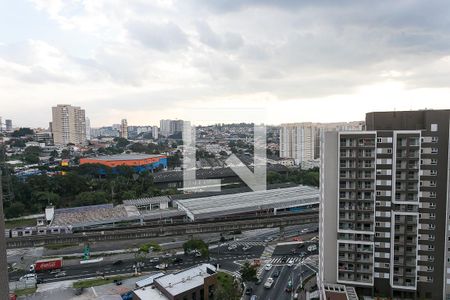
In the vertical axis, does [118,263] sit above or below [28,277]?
below

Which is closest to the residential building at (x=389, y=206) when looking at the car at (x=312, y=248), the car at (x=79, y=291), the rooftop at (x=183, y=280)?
the rooftop at (x=183, y=280)

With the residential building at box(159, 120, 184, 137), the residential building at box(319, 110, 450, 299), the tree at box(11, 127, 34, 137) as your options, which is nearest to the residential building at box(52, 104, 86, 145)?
the tree at box(11, 127, 34, 137)

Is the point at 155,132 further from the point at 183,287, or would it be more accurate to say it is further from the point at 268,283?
the point at 183,287

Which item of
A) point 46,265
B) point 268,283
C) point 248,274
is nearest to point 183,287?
point 248,274

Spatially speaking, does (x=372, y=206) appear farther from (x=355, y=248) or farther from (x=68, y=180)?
(x=68, y=180)

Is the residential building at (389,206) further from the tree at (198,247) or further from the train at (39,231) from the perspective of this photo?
the train at (39,231)

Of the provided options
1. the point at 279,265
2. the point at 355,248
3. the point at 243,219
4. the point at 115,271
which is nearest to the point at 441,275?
the point at 355,248

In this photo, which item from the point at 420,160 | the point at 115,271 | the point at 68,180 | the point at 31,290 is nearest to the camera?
the point at 420,160
